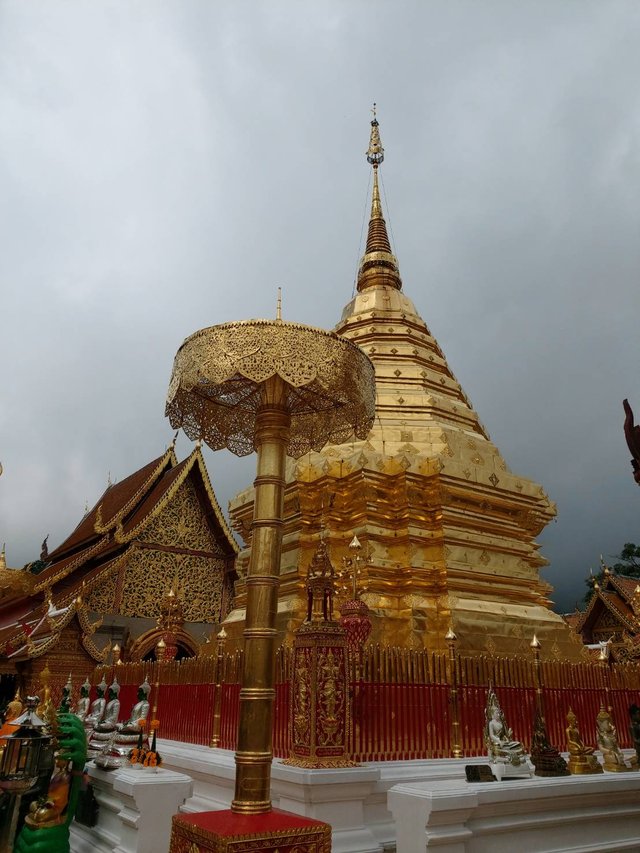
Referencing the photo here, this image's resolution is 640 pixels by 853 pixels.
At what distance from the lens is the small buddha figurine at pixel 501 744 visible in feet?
15.4

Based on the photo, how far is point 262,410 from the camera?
3998 mm

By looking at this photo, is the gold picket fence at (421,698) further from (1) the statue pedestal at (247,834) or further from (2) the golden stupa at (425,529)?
(1) the statue pedestal at (247,834)

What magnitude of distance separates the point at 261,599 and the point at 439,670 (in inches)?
117

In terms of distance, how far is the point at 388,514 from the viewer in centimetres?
871

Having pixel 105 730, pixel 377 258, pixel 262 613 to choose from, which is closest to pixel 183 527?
pixel 377 258

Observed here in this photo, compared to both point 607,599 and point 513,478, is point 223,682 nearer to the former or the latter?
point 513,478

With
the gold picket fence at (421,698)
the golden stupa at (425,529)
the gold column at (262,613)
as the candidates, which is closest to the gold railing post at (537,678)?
the gold picket fence at (421,698)

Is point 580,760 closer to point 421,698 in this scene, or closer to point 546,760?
point 546,760

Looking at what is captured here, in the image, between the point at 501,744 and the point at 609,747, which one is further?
the point at 609,747

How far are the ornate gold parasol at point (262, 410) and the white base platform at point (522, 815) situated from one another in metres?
1.19

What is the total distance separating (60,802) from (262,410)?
2.83 m

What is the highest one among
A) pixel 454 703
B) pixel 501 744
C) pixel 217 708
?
pixel 454 703

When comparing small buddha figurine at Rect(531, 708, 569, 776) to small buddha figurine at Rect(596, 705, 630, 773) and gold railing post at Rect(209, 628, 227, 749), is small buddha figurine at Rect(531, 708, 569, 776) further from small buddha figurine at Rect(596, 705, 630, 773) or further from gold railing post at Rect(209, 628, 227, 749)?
gold railing post at Rect(209, 628, 227, 749)

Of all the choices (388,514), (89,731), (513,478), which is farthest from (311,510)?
(89,731)
